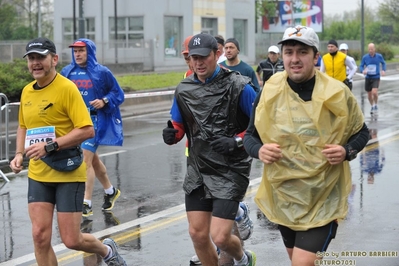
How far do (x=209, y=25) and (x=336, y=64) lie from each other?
1241 inches

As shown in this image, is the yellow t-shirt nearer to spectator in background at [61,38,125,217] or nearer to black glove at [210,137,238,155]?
black glove at [210,137,238,155]

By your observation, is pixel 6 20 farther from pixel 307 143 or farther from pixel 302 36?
pixel 307 143

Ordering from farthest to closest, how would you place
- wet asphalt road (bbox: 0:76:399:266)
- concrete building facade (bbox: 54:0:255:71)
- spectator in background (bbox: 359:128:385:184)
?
concrete building facade (bbox: 54:0:255:71) → spectator in background (bbox: 359:128:385:184) → wet asphalt road (bbox: 0:76:399:266)

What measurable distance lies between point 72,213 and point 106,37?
3871cm

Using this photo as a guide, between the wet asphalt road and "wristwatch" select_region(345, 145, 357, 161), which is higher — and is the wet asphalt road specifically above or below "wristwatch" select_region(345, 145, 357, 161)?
below

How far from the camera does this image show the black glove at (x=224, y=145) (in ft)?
18.8

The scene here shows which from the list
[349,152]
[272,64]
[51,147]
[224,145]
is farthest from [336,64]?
[349,152]

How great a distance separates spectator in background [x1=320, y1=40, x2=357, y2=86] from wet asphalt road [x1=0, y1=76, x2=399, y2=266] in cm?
400

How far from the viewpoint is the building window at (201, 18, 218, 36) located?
1889 inches

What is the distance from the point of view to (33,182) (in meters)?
6.05

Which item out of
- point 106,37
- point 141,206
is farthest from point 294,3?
point 141,206

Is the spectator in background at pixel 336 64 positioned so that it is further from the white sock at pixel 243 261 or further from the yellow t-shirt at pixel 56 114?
the yellow t-shirt at pixel 56 114

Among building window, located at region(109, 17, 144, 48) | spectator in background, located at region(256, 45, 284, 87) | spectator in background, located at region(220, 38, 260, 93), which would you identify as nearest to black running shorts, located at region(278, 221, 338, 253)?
spectator in background, located at region(220, 38, 260, 93)

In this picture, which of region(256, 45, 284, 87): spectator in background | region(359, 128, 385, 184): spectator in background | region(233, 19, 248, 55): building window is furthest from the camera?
region(233, 19, 248, 55): building window
